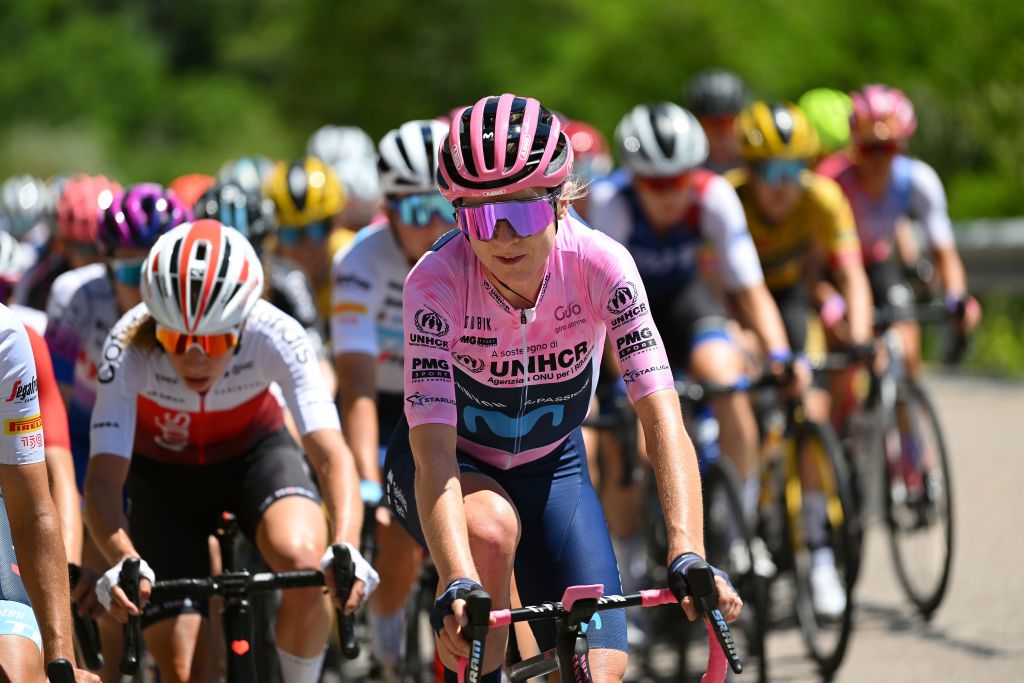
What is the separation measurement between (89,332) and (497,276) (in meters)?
2.77

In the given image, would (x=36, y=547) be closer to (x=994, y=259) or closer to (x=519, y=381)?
(x=519, y=381)

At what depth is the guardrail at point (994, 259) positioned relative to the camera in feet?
46.4

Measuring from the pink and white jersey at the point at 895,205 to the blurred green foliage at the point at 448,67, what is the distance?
5838 mm

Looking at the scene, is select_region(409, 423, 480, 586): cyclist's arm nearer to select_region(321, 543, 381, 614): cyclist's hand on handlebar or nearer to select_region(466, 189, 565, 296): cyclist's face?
select_region(466, 189, 565, 296): cyclist's face

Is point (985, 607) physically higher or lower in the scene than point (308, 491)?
lower

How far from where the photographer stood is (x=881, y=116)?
29.6 feet

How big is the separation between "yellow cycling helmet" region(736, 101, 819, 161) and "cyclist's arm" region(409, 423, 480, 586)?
455 centimetres

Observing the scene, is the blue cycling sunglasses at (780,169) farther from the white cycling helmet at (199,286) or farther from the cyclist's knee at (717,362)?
the white cycling helmet at (199,286)

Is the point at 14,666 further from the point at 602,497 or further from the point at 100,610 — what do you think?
the point at 602,497

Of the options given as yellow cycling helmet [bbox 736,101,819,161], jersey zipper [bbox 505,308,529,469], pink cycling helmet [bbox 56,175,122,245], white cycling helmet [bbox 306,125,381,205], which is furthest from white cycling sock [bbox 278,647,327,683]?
white cycling helmet [bbox 306,125,381,205]

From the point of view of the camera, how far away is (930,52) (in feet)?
62.7

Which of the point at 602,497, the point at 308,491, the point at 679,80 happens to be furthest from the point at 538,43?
the point at 308,491

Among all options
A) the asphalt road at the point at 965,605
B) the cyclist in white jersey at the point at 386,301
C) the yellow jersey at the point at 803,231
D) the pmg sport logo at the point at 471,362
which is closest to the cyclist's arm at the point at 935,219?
the yellow jersey at the point at 803,231

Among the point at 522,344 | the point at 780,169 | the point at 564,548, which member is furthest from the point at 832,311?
the point at 564,548
